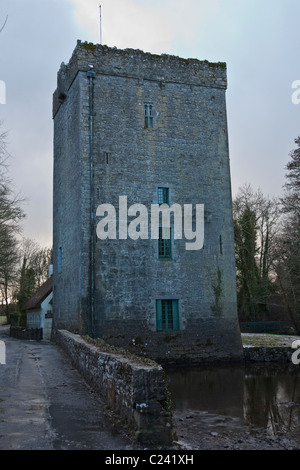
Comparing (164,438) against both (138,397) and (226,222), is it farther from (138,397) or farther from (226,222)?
(226,222)

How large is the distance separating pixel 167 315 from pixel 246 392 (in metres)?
7.13

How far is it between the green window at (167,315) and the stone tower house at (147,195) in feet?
0.15

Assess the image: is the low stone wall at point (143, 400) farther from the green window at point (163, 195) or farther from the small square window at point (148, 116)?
the small square window at point (148, 116)

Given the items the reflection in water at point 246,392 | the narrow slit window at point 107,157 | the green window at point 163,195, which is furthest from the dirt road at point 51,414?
the narrow slit window at point 107,157

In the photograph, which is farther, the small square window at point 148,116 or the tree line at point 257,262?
the tree line at point 257,262

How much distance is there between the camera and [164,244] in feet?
69.4

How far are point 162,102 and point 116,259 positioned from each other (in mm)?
8033

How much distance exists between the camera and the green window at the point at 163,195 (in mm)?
21344

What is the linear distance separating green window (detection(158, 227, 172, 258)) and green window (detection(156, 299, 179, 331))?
2.12 meters

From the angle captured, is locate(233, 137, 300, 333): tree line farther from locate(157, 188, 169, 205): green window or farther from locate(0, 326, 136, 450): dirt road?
locate(0, 326, 136, 450): dirt road

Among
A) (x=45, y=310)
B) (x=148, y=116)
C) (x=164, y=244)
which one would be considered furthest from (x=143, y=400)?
(x=45, y=310)

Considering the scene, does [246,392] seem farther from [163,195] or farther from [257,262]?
[257,262]

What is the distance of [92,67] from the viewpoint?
68.7ft
